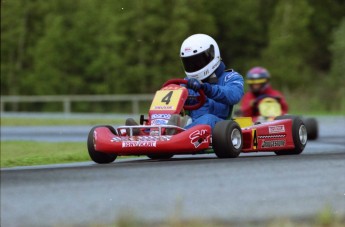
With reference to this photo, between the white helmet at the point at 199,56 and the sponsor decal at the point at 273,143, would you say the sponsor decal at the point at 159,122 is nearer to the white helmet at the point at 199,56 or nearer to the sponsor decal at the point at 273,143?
the white helmet at the point at 199,56

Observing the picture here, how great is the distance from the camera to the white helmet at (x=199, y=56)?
9977 mm

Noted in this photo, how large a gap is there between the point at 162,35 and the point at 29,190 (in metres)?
34.1

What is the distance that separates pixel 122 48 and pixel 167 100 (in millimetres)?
31032

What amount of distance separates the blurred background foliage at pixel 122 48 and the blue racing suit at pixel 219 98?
1898 cm

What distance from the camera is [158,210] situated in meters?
5.43

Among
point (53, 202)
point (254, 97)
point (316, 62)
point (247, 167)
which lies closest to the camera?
point (53, 202)

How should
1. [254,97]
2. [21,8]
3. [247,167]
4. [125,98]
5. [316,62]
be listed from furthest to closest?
[316,62]
[125,98]
[21,8]
[254,97]
[247,167]

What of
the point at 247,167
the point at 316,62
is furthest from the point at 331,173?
the point at 316,62

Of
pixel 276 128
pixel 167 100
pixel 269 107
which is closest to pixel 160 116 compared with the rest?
pixel 167 100

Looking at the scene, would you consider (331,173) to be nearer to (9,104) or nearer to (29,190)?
(29,190)

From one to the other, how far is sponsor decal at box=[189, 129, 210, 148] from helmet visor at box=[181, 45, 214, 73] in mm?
1162

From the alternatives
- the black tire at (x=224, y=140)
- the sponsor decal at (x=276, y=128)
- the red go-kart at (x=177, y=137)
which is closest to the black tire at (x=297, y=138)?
the red go-kart at (x=177, y=137)

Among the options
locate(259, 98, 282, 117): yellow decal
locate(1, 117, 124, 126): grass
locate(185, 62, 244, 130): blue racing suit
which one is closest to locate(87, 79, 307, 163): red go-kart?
locate(185, 62, 244, 130): blue racing suit

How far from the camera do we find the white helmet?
393 inches
